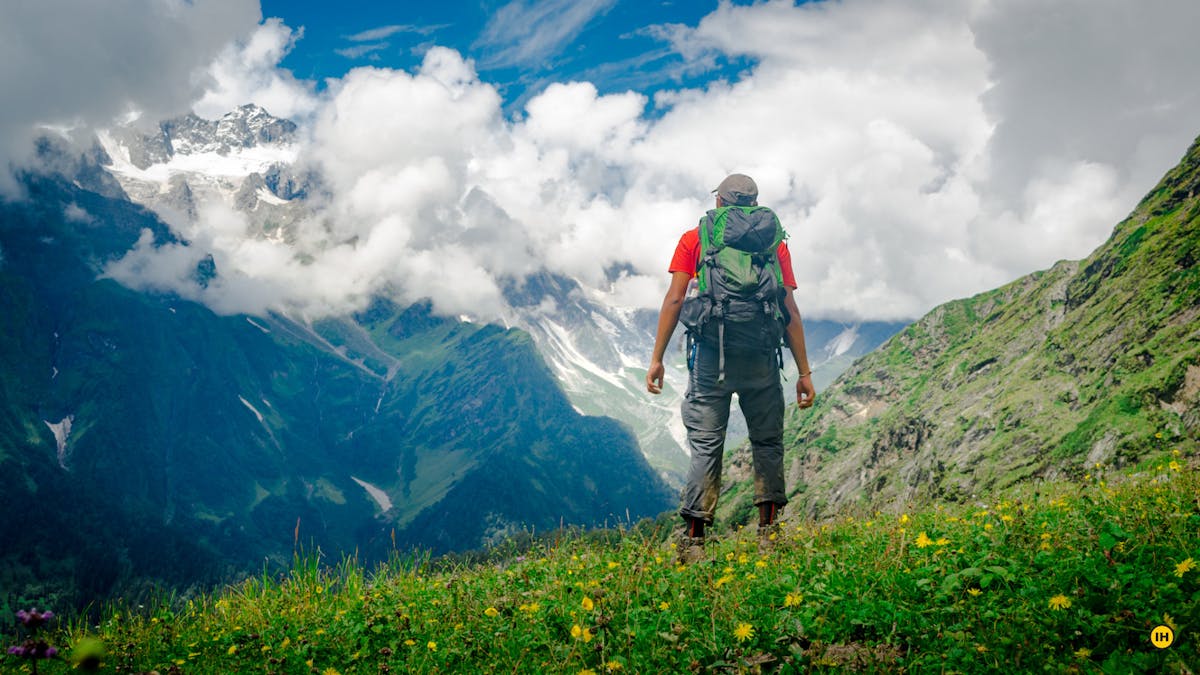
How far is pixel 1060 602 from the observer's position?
395 cm

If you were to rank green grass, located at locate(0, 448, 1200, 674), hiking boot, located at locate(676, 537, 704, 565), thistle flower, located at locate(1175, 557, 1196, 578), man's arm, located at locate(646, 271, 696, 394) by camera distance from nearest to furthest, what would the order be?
green grass, located at locate(0, 448, 1200, 674) < thistle flower, located at locate(1175, 557, 1196, 578) < hiking boot, located at locate(676, 537, 704, 565) < man's arm, located at locate(646, 271, 696, 394)

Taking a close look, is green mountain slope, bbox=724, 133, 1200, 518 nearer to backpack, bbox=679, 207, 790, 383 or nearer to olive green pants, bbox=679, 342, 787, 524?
olive green pants, bbox=679, 342, 787, 524

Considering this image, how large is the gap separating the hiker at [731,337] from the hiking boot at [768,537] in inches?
26.4

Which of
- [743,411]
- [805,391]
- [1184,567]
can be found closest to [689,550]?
[743,411]

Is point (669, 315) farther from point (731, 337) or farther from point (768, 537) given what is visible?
point (768, 537)

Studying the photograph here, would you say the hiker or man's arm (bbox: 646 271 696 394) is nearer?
the hiker

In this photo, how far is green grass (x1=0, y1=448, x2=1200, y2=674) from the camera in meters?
3.89

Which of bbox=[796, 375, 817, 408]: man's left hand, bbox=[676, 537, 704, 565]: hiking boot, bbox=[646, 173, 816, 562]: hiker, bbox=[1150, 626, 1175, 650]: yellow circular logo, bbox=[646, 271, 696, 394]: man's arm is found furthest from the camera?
bbox=[796, 375, 817, 408]: man's left hand

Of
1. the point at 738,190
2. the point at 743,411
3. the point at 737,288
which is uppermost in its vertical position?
the point at 738,190

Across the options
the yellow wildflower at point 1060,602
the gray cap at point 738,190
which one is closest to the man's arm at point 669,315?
the gray cap at point 738,190

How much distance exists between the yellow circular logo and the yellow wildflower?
41 centimetres

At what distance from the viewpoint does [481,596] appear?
6.35 metres

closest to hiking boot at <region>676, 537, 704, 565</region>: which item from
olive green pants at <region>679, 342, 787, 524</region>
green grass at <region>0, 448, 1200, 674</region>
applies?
green grass at <region>0, 448, 1200, 674</region>

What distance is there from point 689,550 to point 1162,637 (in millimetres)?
4420
